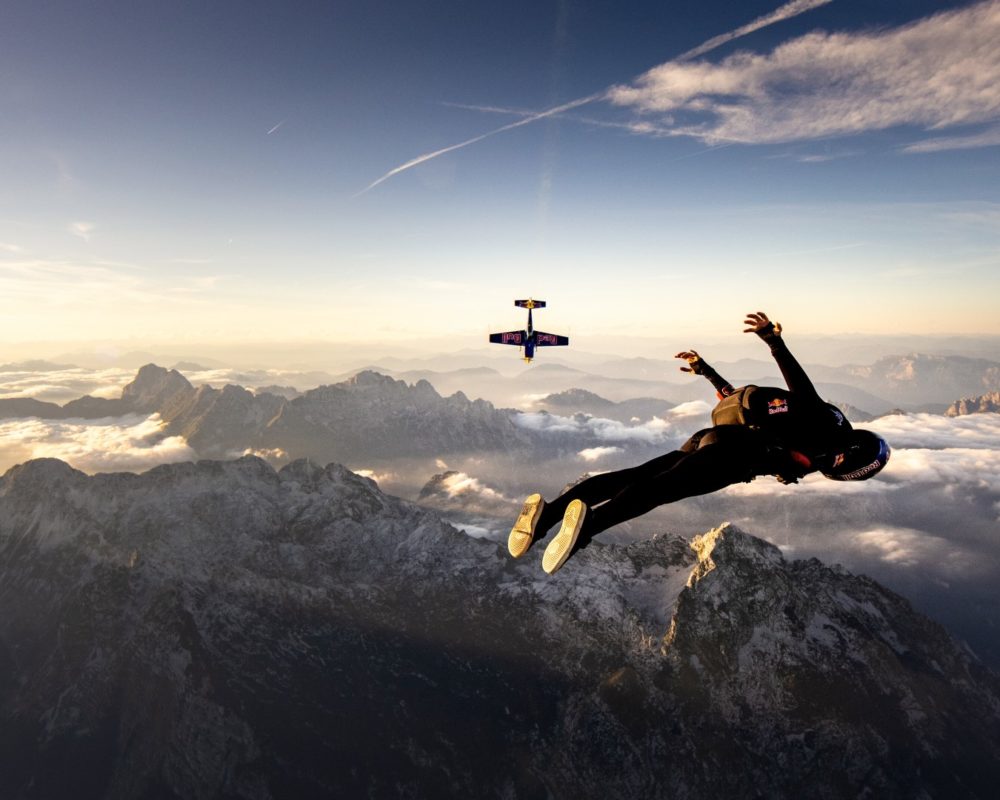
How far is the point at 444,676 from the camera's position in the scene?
165m

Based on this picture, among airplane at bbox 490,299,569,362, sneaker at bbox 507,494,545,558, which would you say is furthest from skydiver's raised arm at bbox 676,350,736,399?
airplane at bbox 490,299,569,362

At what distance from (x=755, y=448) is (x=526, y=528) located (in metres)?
4.38

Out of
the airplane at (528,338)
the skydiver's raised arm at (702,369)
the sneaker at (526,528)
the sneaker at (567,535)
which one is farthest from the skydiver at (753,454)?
the airplane at (528,338)

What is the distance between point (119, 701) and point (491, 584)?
123 meters

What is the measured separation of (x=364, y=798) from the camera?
142375 millimetres

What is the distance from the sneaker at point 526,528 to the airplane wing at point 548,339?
73.9 feet

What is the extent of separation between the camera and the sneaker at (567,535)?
790cm

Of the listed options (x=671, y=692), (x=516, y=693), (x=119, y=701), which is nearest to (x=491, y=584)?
(x=516, y=693)

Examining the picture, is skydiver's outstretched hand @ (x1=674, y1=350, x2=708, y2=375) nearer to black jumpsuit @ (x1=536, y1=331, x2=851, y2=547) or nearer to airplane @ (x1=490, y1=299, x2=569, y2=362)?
black jumpsuit @ (x1=536, y1=331, x2=851, y2=547)

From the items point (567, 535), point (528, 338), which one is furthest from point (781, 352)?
point (528, 338)

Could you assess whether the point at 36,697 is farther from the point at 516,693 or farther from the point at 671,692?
the point at 671,692

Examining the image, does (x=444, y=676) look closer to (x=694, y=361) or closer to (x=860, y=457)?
(x=694, y=361)

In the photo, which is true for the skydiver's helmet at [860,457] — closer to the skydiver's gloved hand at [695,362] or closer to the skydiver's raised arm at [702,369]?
the skydiver's raised arm at [702,369]

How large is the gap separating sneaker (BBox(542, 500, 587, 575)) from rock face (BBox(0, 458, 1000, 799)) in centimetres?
16967
